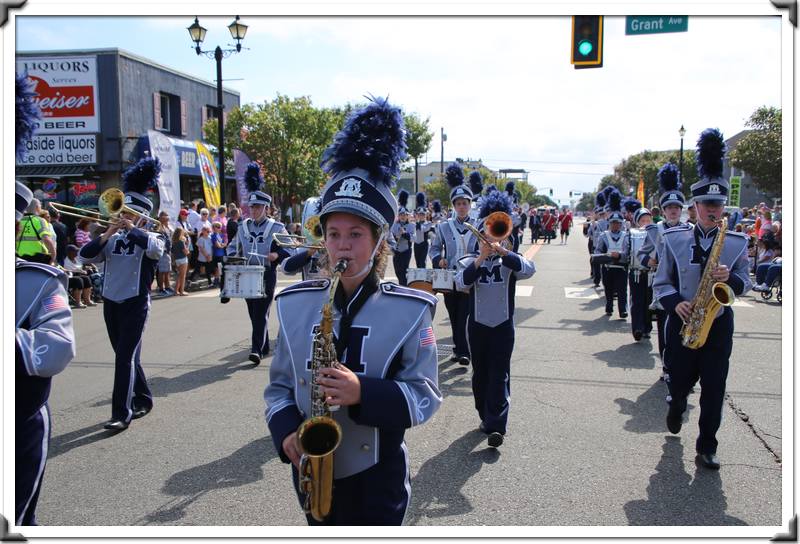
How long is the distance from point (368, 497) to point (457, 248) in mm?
5718

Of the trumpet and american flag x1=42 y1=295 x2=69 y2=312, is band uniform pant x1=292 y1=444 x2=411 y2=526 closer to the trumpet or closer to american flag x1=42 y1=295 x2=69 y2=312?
american flag x1=42 y1=295 x2=69 y2=312

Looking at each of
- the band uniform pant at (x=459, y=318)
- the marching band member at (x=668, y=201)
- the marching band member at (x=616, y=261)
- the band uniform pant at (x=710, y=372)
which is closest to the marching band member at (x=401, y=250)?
the marching band member at (x=616, y=261)

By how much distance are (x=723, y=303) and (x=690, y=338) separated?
15.9 inches

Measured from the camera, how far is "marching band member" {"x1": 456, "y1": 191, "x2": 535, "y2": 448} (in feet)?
18.1

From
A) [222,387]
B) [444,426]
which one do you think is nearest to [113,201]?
[222,387]

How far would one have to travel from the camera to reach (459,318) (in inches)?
346

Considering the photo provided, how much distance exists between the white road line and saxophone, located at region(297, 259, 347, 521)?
43.4 feet

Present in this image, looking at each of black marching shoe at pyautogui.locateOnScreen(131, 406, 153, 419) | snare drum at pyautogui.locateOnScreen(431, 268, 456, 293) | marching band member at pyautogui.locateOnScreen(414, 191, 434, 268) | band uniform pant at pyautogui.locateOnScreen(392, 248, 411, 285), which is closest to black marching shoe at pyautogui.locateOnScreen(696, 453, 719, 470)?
snare drum at pyautogui.locateOnScreen(431, 268, 456, 293)

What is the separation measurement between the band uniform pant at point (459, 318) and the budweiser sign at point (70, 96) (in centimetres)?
1997

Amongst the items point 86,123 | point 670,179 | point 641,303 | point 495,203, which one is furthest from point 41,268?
point 86,123

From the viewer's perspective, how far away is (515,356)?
889cm

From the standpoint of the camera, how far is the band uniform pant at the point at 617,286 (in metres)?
11.8

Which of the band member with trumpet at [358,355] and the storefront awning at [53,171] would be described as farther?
the storefront awning at [53,171]

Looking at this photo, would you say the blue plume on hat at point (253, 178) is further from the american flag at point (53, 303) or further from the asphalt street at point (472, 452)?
the american flag at point (53, 303)
